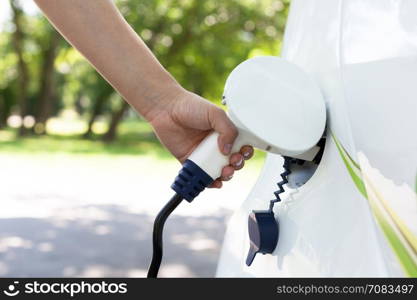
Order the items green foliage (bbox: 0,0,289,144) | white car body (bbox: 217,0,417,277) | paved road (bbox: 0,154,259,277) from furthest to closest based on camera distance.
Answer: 1. green foliage (bbox: 0,0,289,144)
2. paved road (bbox: 0,154,259,277)
3. white car body (bbox: 217,0,417,277)

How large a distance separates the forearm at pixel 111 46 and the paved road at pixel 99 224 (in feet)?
9.21

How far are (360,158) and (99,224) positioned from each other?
501 centimetres

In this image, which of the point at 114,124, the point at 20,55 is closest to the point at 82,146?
the point at 114,124

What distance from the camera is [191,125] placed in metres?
1.18

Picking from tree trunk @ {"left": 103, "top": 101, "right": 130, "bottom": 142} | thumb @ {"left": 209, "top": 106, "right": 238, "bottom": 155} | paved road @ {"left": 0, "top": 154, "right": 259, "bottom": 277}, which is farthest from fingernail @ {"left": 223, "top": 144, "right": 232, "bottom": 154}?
tree trunk @ {"left": 103, "top": 101, "right": 130, "bottom": 142}

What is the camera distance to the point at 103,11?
115cm

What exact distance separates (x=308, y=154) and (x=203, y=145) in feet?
0.74

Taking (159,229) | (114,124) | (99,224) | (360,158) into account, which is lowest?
(114,124)

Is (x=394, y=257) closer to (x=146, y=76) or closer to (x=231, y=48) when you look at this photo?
(x=146, y=76)

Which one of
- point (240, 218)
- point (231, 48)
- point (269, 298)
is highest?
point (269, 298)

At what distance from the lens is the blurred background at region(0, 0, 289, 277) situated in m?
4.45

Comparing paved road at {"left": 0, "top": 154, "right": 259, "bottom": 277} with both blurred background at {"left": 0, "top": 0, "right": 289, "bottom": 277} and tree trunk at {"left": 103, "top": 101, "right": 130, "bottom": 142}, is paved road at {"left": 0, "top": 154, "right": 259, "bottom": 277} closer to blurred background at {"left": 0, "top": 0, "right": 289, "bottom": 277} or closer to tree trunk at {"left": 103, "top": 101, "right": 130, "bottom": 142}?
blurred background at {"left": 0, "top": 0, "right": 289, "bottom": 277}

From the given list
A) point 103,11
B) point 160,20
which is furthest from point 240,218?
point 160,20

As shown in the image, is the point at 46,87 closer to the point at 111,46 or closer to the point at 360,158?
the point at 111,46
